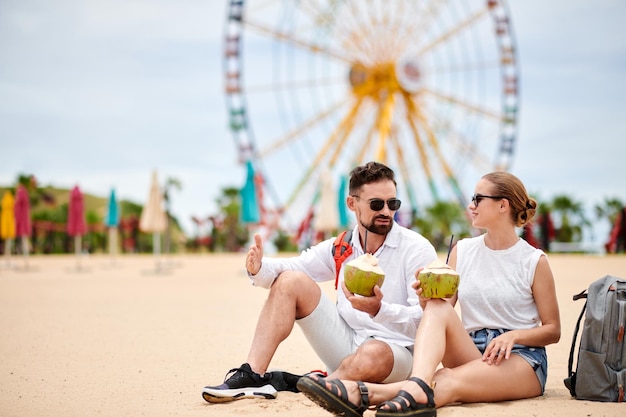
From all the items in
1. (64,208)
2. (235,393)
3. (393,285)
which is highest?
(64,208)

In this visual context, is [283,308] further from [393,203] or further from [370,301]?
[393,203]

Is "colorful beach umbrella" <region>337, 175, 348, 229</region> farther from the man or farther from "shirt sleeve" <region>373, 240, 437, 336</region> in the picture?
"shirt sleeve" <region>373, 240, 437, 336</region>

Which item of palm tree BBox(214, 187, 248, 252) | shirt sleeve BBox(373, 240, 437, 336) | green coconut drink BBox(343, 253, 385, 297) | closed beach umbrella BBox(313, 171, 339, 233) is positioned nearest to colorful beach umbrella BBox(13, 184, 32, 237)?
closed beach umbrella BBox(313, 171, 339, 233)

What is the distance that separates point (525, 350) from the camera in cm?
335

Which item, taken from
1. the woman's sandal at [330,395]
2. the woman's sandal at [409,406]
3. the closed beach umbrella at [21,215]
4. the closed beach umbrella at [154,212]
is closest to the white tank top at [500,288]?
the woman's sandal at [409,406]

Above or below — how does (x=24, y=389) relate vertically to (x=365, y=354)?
below

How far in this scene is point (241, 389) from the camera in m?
3.48

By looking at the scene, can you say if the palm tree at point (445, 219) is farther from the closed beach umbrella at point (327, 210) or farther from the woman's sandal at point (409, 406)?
the woman's sandal at point (409, 406)

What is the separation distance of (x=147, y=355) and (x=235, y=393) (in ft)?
6.44

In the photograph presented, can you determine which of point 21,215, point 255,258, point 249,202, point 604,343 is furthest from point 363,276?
point 21,215

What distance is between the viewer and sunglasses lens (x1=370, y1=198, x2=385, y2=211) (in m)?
3.42

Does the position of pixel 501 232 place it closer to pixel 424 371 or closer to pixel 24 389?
pixel 424 371

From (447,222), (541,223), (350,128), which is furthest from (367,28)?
(447,222)

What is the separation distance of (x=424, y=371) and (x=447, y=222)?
30705 millimetres
